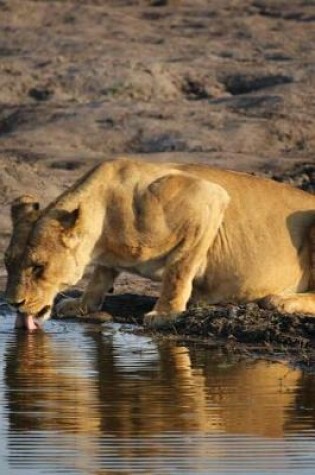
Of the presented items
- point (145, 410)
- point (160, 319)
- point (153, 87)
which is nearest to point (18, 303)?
point (160, 319)

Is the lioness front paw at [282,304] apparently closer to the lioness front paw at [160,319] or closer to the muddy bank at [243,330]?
the muddy bank at [243,330]

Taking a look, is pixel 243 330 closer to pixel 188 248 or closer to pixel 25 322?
pixel 188 248

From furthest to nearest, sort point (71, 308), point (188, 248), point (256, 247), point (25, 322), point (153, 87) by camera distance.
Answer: point (153, 87), point (71, 308), point (256, 247), point (188, 248), point (25, 322)

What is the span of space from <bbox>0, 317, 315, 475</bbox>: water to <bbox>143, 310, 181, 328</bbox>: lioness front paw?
0.28m

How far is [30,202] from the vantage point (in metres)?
12.3

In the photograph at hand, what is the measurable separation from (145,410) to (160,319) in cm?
315

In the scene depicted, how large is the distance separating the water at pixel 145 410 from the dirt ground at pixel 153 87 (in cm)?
451

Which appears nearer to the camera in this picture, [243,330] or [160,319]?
[243,330]

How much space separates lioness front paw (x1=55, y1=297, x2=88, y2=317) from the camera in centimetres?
Result: 1343

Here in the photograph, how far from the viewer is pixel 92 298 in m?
13.4

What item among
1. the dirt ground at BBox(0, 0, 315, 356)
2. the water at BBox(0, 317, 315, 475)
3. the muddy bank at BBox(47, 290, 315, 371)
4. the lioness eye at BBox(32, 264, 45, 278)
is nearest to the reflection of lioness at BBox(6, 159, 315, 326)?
the lioness eye at BBox(32, 264, 45, 278)

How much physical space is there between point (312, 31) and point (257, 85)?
8.13 ft

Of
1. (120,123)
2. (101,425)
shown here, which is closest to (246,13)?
(120,123)

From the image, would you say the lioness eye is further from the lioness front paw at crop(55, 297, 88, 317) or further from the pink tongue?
the lioness front paw at crop(55, 297, 88, 317)
